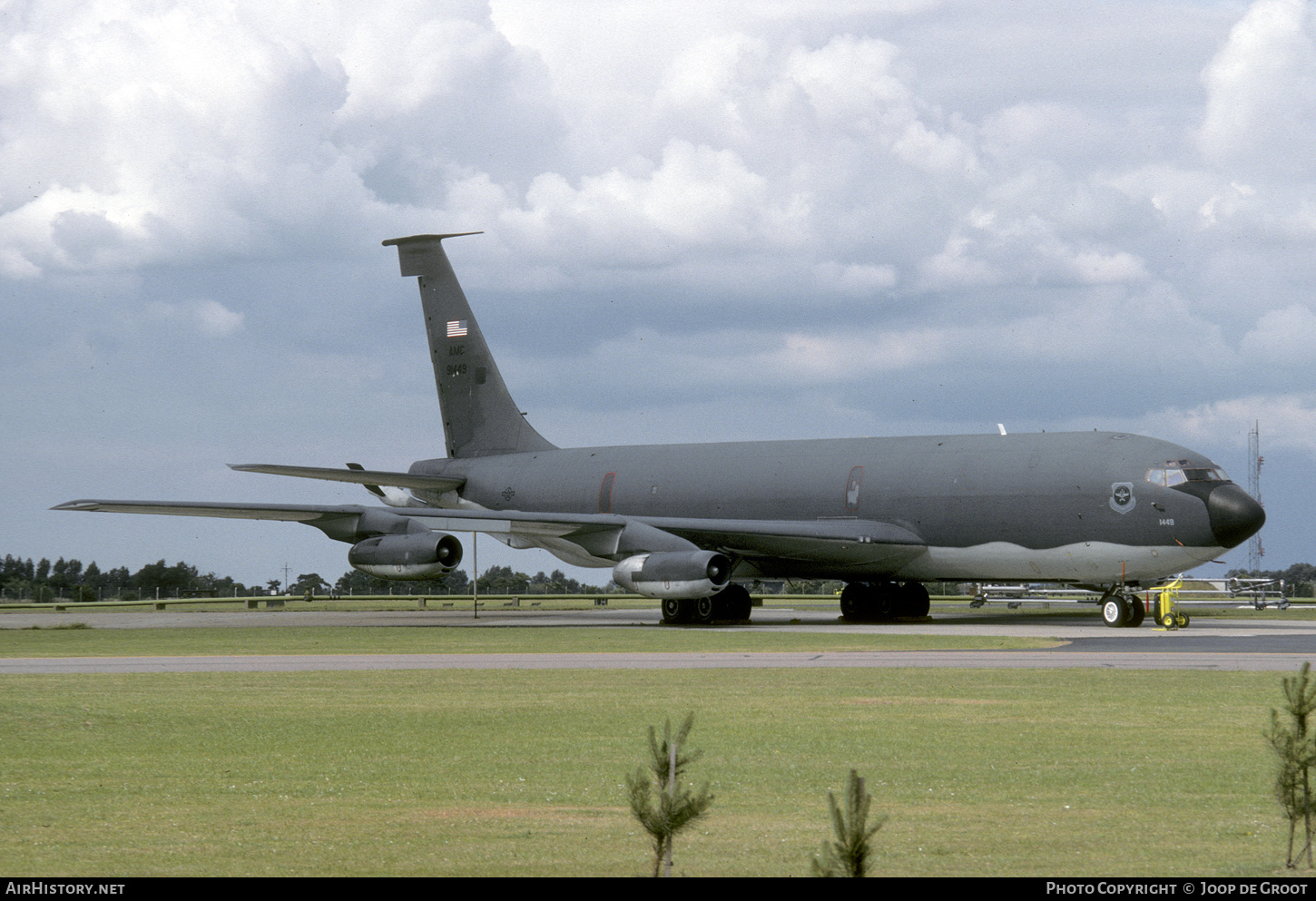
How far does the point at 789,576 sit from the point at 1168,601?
1035 centimetres

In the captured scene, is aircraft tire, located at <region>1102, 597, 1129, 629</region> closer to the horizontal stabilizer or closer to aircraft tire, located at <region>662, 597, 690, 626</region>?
aircraft tire, located at <region>662, 597, 690, 626</region>

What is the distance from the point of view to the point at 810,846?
9.78 metres

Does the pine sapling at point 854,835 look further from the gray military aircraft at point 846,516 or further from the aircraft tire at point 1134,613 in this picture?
the aircraft tire at point 1134,613

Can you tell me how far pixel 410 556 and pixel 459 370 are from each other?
1292 cm

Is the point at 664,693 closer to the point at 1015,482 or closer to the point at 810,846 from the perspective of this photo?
the point at 810,846

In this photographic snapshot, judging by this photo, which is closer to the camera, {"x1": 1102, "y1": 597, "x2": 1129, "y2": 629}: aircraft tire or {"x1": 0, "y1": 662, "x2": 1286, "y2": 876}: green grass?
{"x1": 0, "y1": 662, "x2": 1286, "y2": 876}: green grass

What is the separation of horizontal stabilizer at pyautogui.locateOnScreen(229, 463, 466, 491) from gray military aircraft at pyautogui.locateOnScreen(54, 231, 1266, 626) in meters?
0.12

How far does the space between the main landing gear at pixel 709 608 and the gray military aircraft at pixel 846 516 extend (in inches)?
2.2

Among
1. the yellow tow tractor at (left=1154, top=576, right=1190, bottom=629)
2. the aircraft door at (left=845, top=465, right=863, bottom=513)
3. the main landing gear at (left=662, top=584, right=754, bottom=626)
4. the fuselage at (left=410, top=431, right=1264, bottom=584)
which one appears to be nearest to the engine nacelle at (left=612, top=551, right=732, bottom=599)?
the main landing gear at (left=662, top=584, right=754, bottom=626)

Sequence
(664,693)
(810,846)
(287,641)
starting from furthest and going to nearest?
(287,641) → (664,693) → (810,846)

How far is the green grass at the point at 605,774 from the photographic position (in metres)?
9.54

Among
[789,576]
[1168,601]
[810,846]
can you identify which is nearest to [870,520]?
[789,576]

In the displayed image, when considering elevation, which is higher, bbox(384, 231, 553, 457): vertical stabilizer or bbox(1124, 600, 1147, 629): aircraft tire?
bbox(384, 231, 553, 457): vertical stabilizer

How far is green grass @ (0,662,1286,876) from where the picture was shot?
9.54 meters
